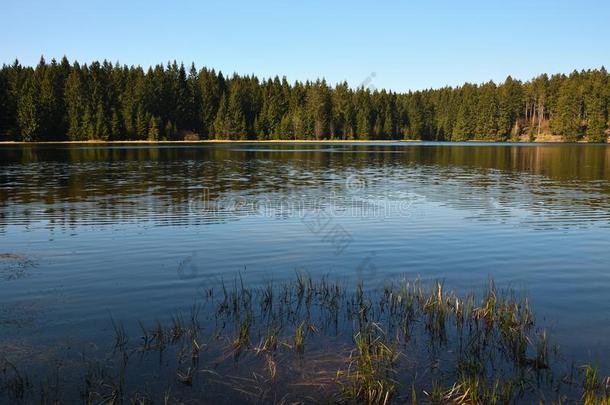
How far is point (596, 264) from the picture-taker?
1786 centimetres

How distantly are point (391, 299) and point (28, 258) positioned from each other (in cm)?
1303

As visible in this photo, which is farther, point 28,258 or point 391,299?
point 28,258

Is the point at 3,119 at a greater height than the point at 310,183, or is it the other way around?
the point at 3,119

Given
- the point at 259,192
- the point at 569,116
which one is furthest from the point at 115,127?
the point at 569,116

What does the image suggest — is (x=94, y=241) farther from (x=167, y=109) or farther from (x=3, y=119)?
(x=167, y=109)

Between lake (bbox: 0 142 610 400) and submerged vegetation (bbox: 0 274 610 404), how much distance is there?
40.0 inches

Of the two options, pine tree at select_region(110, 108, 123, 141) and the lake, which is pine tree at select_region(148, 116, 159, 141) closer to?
pine tree at select_region(110, 108, 123, 141)

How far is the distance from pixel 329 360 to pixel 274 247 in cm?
1051

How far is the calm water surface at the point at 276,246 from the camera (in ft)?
42.7

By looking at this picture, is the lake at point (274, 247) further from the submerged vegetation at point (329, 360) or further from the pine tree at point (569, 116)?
the pine tree at point (569, 116)

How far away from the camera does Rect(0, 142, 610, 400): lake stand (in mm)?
12797

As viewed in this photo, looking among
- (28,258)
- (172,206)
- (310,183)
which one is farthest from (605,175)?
(28,258)

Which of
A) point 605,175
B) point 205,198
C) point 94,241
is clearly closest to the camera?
point 94,241

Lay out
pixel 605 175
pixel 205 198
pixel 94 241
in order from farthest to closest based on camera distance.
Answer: pixel 605 175, pixel 205 198, pixel 94 241
